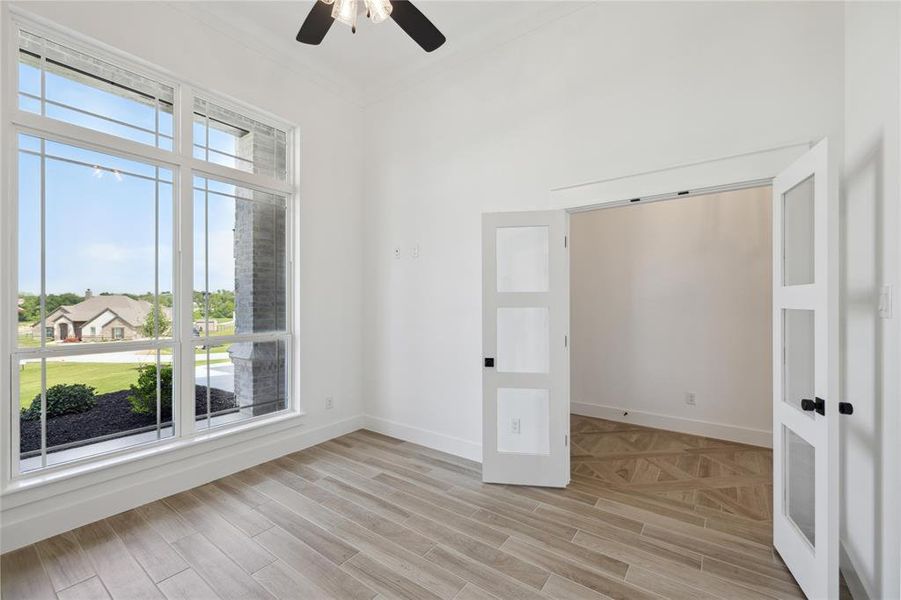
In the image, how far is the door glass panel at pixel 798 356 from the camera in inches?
76.2

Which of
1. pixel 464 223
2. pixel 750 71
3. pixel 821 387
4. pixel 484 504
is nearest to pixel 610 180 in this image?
pixel 750 71

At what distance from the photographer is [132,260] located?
9.41 ft

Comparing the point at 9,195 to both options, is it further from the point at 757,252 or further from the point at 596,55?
the point at 757,252

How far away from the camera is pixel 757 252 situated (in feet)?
13.1

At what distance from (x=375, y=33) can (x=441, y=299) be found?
246 cm

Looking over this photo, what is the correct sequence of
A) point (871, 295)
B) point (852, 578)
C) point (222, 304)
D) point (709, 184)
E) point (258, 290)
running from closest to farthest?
1. point (871, 295)
2. point (852, 578)
3. point (709, 184)
4. point (222, 304)
5. point (258, 290)

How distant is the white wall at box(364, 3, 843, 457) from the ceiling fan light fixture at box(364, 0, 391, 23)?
1682 mm

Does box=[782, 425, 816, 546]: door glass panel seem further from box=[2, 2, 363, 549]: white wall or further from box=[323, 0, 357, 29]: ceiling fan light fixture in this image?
box=[2, 2, 363, 549]: white wall

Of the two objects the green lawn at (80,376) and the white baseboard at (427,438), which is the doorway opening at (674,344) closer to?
the white baseboard at (427,438)

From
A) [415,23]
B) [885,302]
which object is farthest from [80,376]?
[885,302]

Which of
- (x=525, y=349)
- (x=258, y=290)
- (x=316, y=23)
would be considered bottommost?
(x=525, y=349)

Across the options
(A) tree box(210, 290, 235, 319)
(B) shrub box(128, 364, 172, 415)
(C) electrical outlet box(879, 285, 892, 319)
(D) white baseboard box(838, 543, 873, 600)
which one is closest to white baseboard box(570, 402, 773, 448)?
(D) white baseboard box(838, 543, 873, 600)

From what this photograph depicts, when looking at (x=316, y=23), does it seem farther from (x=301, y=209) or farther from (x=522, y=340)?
(x=522, y=340)

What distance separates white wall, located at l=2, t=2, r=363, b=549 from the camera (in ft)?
8.48
